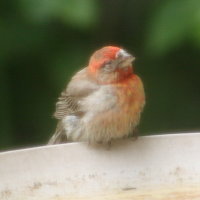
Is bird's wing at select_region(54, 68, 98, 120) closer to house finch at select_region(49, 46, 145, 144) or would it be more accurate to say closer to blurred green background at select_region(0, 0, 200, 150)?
house finch at select_region(49, 46, 145, 144)

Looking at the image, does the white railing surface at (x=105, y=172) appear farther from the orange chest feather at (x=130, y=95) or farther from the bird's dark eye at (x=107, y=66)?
the bird's dark eye at (x=107, y=66)

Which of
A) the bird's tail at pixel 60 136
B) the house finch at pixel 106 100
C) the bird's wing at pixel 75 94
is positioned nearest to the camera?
the house finch at pixel 106 100

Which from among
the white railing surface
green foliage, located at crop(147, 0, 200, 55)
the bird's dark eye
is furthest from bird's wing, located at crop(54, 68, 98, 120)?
the white railing surface

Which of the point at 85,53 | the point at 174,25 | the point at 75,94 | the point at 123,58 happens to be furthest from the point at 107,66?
the point at 85,53

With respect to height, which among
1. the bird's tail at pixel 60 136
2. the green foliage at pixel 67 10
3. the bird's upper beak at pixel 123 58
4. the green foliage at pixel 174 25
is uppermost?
the green foliage at pixel 67 10

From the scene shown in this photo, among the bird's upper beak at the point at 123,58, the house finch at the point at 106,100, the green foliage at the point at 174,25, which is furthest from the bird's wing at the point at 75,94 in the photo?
the green foliage at the point at 174,25

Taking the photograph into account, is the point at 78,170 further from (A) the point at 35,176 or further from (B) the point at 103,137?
(B) the point at 103,137

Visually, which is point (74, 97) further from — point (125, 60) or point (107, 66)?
point (125, 60)
